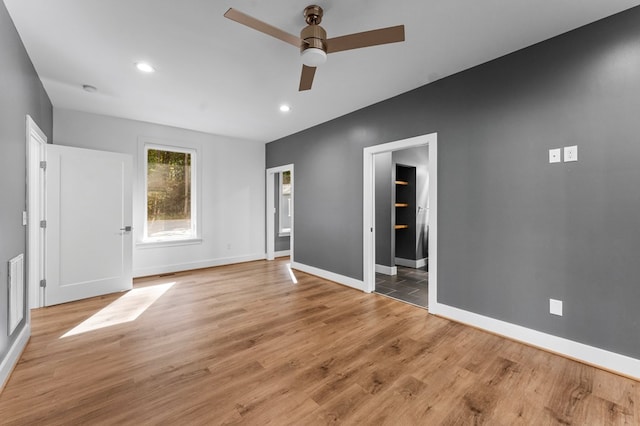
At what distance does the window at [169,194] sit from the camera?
4.88 m

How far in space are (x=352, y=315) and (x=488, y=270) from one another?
1.48m

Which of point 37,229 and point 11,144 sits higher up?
point 11,144

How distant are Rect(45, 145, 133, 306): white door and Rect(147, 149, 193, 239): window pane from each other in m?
0.82

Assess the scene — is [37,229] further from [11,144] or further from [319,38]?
[319,38]

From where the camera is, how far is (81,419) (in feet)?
5.25

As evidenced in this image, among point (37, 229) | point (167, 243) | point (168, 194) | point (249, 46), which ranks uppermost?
point (249, 46)

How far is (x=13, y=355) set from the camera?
2.12 meters

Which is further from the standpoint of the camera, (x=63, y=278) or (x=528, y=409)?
(x=63, y=278)

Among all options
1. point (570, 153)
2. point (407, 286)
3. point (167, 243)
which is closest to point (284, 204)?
point (167, 243)

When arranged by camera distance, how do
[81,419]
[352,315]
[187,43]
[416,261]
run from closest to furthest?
[81,419], [187,43], [352,315], [416,261]

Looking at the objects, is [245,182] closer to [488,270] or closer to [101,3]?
[101,3]

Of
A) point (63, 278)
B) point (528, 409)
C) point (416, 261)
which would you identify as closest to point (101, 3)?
point (63, 278)

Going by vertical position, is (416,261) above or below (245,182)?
below

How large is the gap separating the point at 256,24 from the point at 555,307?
10.4 feet
